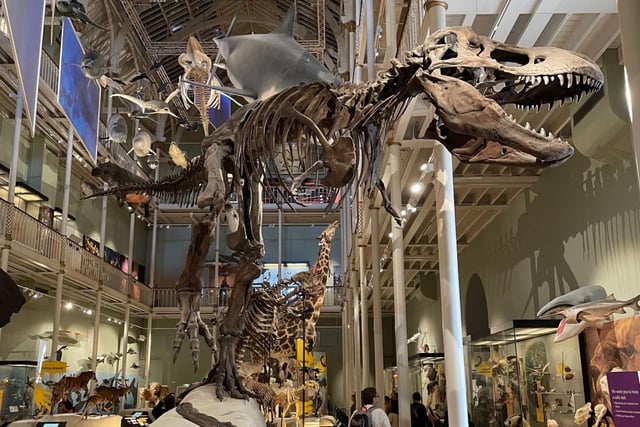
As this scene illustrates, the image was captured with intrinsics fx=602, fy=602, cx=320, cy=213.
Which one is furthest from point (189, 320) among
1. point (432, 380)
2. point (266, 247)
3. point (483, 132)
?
point (266, 247)

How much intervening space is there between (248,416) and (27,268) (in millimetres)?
13264

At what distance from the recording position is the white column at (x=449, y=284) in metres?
4.54

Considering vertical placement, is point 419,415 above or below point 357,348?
below

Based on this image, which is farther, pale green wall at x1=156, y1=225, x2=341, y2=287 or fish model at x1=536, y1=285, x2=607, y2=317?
pale green wall at x1=156, y1=225, x2=341, y2=287

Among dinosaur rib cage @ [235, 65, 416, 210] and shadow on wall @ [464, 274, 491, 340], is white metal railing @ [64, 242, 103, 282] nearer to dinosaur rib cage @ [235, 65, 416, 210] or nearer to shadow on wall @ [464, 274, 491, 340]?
shadow on wall @ [464, 274, 491, 340]

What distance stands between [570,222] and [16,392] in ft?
41.9

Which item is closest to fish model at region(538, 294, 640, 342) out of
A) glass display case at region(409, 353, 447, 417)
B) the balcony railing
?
glass display case at region(409, 353, 447, 417)

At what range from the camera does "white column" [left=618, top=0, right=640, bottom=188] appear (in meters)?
1.80

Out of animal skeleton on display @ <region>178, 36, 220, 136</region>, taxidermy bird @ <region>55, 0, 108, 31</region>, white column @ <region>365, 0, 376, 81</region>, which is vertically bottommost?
white column @ <region>365, 0, 376, 81</region>

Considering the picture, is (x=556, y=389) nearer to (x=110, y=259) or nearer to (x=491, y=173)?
(x=491, y=173)

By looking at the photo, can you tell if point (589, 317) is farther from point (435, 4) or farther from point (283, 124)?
point (283, 124)

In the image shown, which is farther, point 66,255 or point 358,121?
point 66,255

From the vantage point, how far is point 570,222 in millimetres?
8648

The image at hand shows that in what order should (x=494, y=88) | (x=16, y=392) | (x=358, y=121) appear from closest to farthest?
(x=494, y=88) < (x=358, y=121) < (x=16, y=392)
